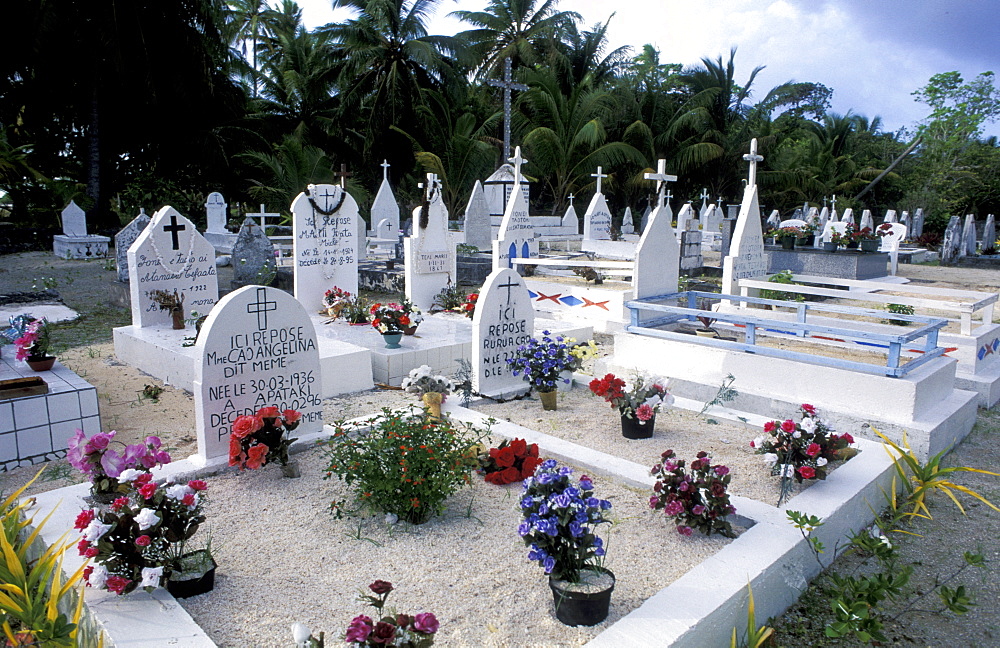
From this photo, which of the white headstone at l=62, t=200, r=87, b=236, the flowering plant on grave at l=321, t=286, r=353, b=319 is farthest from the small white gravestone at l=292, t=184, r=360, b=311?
the white headstone at l=62, t=200, r=87, b=236

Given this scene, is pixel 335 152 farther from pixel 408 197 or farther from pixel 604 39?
pixel 604 39

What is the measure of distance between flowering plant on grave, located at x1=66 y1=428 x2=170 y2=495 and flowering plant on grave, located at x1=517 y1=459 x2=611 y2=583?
176 cm

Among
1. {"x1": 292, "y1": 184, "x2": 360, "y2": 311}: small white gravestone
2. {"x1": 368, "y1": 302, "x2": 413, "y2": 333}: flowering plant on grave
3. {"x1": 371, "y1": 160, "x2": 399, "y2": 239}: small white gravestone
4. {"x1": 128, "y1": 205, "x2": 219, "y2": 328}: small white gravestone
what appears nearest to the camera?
{"x1": 368, "y1": 302, "x2": 413, "y2": 333}: flowering plant on grave

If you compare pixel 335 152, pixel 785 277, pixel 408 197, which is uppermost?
pixel 335 152

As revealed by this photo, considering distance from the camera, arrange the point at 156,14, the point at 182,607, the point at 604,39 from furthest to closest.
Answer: the point at 604,39
the point at 156,14
the point at 182,607

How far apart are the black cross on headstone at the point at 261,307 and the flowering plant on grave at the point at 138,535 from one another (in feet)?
5.02

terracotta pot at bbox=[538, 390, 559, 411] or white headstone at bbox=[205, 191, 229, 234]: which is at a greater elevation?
white headstone at bbox=[205, 191, 229, 234]

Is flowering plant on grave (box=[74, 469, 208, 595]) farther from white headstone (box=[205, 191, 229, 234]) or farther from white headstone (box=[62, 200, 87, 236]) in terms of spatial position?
white headstone (box=[205, 191, 229, 234])

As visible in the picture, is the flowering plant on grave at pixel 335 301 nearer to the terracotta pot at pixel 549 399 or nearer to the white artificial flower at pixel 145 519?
the terracotta pot at pixel 549 399

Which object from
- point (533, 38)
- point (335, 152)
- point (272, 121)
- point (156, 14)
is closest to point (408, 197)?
point (335, 152)

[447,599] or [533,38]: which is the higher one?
[533,38]

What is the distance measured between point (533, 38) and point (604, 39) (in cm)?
440

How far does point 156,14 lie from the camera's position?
22.7m

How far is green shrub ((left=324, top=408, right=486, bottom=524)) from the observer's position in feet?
11.2
